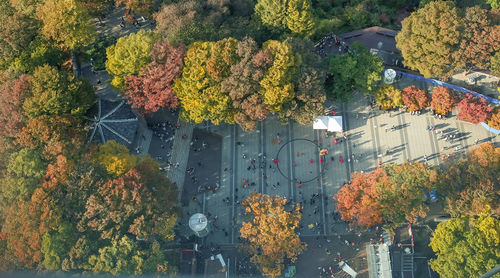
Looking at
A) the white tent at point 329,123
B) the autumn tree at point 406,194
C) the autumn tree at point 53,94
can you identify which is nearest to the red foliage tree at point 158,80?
the autumn tree at point 53,94

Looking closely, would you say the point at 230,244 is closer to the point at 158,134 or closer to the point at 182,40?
the point at 158,134

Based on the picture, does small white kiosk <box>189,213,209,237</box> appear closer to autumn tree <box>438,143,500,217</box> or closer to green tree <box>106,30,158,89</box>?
green tree <box>106,30,158,89</box>

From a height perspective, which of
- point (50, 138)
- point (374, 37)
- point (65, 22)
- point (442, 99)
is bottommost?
point (50, 138)

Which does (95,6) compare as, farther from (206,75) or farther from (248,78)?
(248,78)

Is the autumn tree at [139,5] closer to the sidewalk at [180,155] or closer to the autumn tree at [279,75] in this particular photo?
the sidewalk at [180,155]

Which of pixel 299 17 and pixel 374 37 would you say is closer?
pixel 299 17

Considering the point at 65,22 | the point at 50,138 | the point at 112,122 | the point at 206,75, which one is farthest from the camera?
the point at 65,22

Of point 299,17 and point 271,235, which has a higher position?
point 299,17

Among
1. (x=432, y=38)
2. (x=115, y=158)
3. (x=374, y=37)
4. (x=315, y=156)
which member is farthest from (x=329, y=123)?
(x=115, y=158)
